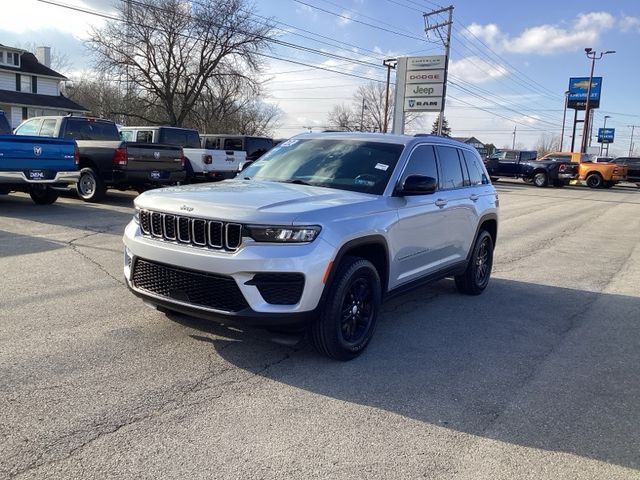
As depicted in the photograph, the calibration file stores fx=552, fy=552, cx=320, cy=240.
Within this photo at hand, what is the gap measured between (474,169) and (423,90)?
3371cm

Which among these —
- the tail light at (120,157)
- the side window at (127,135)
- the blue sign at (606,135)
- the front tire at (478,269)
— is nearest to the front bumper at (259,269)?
the front tire at (478,269)

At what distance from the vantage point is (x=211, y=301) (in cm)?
396

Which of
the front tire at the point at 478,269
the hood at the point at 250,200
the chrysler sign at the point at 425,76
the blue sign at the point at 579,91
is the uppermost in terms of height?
the blue sign at the point at 579,91

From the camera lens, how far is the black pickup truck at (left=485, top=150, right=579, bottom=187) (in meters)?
32.9

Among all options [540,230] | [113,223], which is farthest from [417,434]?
[540,230]

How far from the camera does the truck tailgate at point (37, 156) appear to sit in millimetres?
10641

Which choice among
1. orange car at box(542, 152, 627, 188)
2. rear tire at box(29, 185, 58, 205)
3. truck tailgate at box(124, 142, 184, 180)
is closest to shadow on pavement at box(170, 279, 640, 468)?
truck tailgate at box(124, 142, 184, 180)

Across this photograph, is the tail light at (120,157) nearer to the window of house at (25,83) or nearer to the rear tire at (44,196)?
the rear tire at (44,196)

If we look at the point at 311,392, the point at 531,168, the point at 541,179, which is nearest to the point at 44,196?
the point at 311,392

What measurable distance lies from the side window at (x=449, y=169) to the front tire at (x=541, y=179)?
96.9 feet

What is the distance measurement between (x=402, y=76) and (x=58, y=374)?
128ft

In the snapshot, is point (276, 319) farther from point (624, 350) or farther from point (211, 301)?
point (624, 350)

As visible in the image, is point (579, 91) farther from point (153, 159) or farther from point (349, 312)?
point (349, 312)

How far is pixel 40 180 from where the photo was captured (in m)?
11.2
